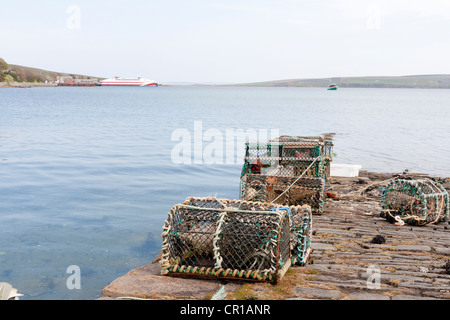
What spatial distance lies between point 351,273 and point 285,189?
14.0 ft

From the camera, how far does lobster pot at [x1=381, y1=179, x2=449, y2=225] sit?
32.6ft

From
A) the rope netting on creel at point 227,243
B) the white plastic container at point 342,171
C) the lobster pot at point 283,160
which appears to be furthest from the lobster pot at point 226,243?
the white plastic container at point 342,171

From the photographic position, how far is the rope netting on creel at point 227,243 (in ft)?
19.9

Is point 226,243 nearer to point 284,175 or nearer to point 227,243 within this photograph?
point 227,243

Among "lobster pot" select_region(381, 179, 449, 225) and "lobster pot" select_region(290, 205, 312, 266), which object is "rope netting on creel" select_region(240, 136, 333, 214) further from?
"lobster pot" select_region(290, 205, 312, 266)

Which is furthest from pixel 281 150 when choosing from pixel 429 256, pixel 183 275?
pixel 183 275

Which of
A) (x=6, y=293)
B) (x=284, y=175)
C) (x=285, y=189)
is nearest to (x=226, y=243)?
(x=6, y=293)

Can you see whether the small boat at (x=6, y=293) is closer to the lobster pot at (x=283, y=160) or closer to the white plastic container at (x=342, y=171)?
the lobster pot at (x=283, y=160)

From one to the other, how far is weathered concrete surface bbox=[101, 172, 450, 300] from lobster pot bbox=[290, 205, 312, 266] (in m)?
0.18

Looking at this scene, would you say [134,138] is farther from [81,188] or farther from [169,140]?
[81,188]

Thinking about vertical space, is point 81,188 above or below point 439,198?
below

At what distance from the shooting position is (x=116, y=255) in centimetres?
1044
